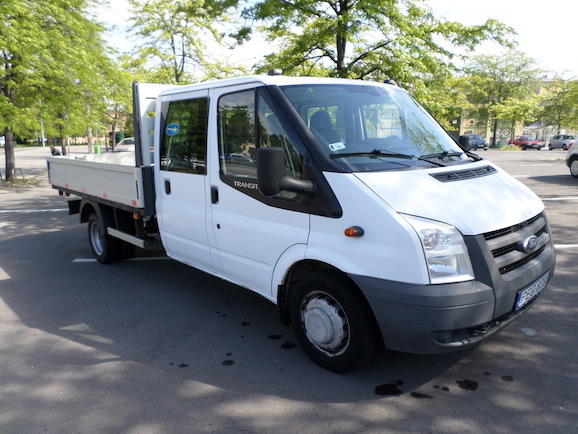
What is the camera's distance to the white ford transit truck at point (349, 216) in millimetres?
2922

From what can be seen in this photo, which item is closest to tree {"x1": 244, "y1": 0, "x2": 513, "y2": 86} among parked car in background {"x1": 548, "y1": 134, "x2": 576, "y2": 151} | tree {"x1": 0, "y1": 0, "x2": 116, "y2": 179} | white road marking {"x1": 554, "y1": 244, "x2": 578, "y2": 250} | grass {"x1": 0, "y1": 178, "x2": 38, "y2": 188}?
white road marking {"x1": 554, "y1": 244, "x2": 578, "y2": 250}

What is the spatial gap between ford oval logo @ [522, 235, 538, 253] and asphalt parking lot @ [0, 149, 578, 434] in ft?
3.10

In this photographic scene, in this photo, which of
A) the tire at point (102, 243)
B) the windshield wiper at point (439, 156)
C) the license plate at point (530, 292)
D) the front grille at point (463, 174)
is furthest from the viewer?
the tire at point (102, 243)

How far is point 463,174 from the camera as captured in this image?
11.5 feet

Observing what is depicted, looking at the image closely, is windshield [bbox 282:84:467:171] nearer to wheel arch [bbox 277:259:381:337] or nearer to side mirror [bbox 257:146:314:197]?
side mirror [bbox 257:146:314:197]

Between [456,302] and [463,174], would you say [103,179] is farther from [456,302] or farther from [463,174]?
[456,302]

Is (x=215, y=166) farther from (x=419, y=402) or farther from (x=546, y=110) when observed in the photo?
(x=546, y=110)

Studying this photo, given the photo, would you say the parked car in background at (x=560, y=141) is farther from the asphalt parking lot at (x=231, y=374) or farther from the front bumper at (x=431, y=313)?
the front bumper at (x=431, y=313)

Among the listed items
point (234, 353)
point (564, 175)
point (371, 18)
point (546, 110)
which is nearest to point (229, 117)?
point (234, 353)

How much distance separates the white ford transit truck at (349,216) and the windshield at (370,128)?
1 cm

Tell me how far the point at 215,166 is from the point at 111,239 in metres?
3.01

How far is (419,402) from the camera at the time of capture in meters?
3.11

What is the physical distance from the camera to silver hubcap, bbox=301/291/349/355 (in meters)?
3.36

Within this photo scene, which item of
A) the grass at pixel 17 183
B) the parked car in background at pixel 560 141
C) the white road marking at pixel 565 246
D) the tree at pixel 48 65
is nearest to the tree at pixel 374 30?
the white road marking at pixel 565 246
